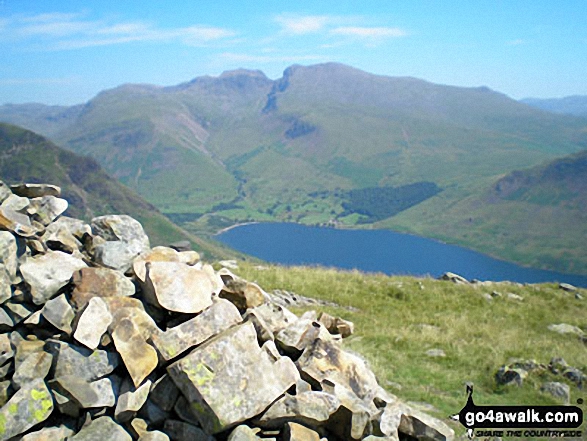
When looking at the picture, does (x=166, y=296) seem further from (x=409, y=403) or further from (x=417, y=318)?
(x=417, y=318)

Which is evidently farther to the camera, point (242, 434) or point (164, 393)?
point (164, 393)

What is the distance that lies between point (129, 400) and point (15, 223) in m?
5.46

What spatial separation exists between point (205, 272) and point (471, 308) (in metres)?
17.1

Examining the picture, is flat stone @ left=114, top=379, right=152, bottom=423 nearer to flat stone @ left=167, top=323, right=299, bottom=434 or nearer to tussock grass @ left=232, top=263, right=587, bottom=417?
flat stone @ left=167, top=323, right=299, bottom=434

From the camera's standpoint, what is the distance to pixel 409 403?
535 inches

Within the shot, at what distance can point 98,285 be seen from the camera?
1124cm

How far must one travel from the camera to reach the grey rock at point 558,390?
14.3 meters

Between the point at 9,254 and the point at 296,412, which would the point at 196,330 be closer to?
the point at 296,412

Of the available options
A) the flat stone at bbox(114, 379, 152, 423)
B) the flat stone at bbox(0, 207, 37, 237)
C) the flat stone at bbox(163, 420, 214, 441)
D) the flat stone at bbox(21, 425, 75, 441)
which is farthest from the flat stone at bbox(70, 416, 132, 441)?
the flat stone at bbox(0, 207, 37, 237)

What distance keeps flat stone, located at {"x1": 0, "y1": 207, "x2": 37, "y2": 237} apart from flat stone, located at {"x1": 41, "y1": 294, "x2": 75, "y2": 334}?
88.0 inches

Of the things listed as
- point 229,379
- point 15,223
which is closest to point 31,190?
point 15,223

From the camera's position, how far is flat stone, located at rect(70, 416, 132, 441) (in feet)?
30.5

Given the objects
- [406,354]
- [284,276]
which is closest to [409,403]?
[406,354]

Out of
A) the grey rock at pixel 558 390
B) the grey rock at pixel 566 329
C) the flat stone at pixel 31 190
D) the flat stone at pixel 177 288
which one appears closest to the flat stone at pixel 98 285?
the flat stone at pixel 177 288
